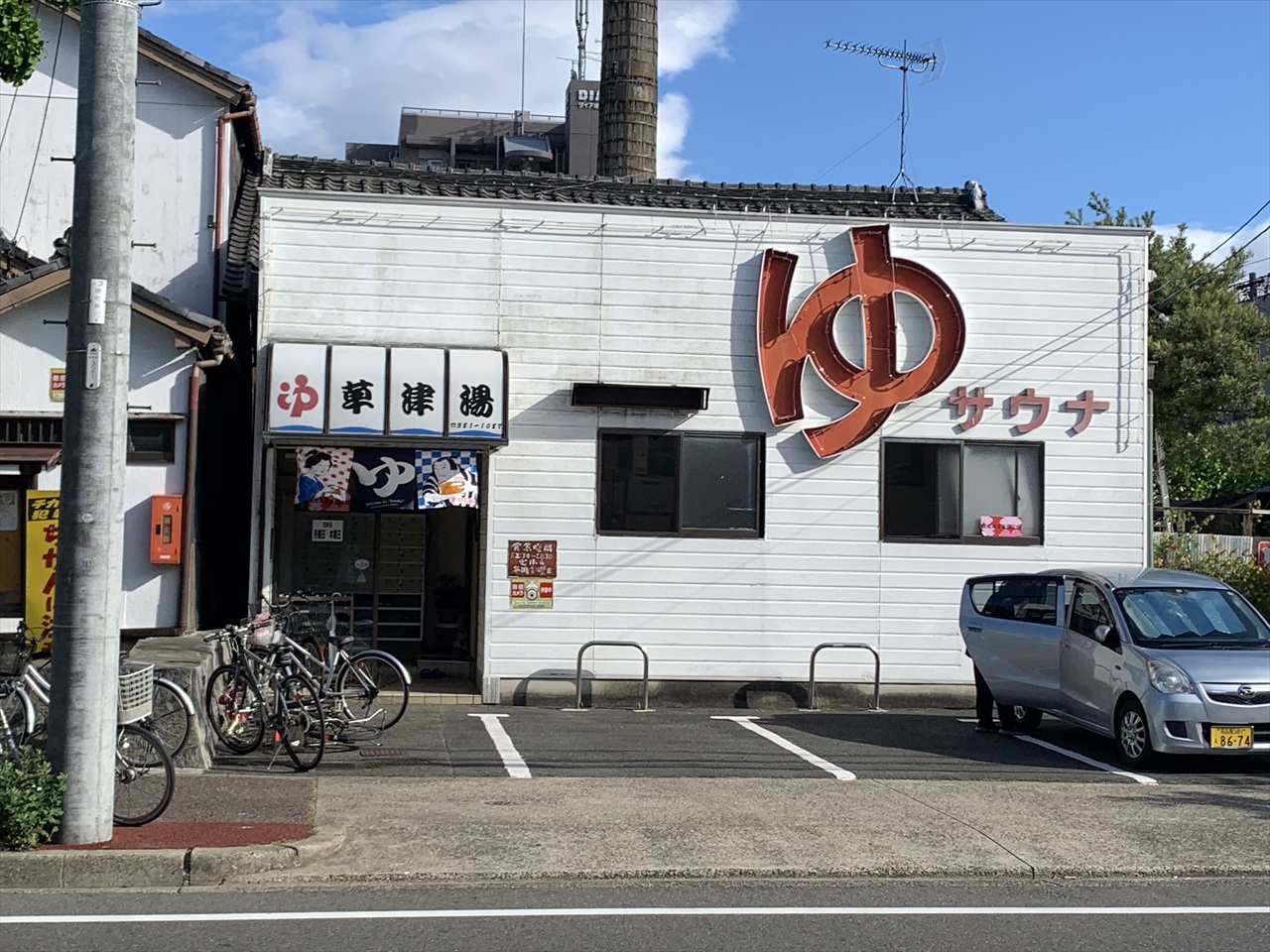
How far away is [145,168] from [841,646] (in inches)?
419

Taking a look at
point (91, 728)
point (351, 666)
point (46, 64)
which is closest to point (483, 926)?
point (91, 728)

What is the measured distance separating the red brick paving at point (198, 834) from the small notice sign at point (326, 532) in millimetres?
8411

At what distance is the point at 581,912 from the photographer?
7.10 metres

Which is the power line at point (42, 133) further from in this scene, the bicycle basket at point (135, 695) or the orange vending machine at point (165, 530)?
the bicycle basket at point (135, 695)

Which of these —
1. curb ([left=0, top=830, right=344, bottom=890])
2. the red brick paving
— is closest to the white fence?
the red brick paving

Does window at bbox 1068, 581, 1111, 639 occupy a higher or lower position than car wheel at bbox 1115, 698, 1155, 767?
higher

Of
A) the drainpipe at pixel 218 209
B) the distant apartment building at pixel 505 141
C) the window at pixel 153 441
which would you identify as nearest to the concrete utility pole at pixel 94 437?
the window at pixel 153 441

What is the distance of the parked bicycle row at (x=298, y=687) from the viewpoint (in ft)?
35.2

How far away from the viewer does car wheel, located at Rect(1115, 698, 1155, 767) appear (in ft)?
38.7

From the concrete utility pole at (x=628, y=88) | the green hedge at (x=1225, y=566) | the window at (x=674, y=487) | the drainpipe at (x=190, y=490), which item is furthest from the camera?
the concrete utility pole at (x=628, y=88)

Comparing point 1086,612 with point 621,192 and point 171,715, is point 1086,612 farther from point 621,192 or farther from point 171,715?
point 621,192

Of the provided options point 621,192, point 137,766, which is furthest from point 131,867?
point 621,192

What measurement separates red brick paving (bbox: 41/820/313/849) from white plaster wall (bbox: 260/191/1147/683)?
691 cm

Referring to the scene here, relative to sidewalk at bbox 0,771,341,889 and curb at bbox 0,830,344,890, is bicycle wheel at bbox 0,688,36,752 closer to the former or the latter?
sidewalk at bbox 0,771,341,889
